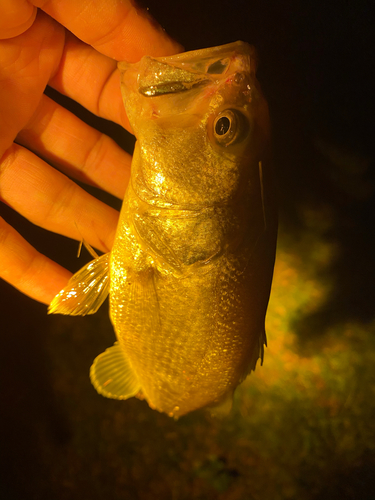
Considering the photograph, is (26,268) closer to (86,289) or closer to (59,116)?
(86,289)

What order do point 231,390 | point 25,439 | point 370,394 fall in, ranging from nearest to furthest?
point 231,390
point 25,439
point 370,394

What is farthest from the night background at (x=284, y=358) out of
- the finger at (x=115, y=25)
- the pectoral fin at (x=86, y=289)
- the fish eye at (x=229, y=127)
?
the fish eye at (x=229, y=127)

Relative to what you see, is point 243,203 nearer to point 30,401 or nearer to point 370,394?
point 30,401

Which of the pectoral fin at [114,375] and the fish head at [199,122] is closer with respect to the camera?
the fish head at [199,122]

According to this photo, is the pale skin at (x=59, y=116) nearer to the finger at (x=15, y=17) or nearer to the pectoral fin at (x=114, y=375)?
the finger at (x=15, y=17)

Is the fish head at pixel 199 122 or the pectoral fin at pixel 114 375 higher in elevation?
the fish head at pixel 199 122

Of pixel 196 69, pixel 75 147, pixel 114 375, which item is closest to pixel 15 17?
pixel 75 147

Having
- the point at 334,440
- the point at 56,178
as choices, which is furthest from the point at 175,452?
the point at 56,178
